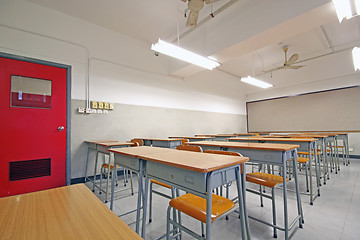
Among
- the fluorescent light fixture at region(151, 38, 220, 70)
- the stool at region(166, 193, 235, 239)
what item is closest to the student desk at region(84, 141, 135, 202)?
the stool at region(166, 193, 235, 239)

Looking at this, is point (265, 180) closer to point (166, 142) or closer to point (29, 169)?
point (166, 142)

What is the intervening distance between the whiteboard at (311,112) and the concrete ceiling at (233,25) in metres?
0.91

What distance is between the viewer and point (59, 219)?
21.5 inches

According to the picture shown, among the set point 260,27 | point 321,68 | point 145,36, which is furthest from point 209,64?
point 321,68

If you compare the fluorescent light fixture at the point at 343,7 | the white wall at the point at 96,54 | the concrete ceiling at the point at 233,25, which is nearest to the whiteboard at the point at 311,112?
the concrete ceiling at the point at 233,25

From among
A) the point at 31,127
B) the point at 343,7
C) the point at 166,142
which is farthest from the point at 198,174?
the point at 31,127

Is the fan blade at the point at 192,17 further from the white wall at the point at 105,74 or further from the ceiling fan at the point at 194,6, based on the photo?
the white wall at the point at 105,74

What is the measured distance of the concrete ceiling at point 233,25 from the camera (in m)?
Answer: 2.67

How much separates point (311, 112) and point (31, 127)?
8.01 m

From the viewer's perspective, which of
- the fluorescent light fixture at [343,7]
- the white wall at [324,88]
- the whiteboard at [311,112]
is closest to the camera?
the fluorescent light fixture at [343,7]

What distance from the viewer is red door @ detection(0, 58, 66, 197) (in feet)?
8.46

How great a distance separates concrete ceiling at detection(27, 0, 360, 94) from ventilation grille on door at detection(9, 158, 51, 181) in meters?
2.81

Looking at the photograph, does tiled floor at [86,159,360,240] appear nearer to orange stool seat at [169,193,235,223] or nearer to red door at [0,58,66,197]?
orange stool seat at [169,193,235,223]

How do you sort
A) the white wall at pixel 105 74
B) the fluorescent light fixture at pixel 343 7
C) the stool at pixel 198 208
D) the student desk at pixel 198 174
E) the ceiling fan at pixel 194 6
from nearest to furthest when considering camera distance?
1. the student desk at pixel 198 174
2. the stool at pixel 198 208
3. the fluorescent light fixture at pixel 343 7
4. the ceiling fan at pixel 194 6
5. the white wall at pixel 105 74
